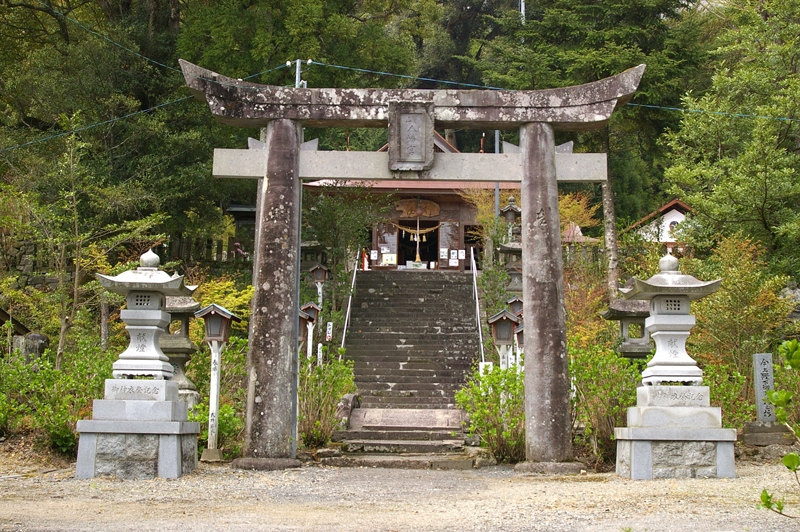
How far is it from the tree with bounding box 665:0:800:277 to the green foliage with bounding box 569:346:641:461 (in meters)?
8.32

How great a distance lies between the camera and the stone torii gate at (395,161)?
32.6 feet

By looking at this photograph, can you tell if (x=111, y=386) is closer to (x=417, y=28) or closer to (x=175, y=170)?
(x=175, y=170)

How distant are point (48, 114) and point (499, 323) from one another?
14.6 m

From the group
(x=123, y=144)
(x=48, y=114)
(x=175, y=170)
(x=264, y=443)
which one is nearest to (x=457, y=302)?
(x=175, y=170)

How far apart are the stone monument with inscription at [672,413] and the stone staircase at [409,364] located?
3096 millimetres

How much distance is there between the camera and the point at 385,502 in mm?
7219

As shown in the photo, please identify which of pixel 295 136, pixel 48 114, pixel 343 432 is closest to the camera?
pixel 295 136

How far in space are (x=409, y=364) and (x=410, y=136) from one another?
31.4 feet

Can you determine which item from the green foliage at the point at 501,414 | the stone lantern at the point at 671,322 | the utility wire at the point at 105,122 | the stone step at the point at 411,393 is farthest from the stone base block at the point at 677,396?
the utility wire at the point at 105,122

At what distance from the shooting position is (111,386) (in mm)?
8680

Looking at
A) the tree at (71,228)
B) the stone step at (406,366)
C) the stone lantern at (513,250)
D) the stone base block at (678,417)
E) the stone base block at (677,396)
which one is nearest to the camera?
the stone base block at (678,417)

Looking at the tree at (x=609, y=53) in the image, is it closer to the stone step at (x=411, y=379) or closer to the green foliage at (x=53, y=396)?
the stone step at (x=411, y=379)

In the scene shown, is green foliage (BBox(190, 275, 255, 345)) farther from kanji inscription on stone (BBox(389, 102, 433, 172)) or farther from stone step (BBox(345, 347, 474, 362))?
kanji inscription on stone (BBox(389, 102, 433, 172))

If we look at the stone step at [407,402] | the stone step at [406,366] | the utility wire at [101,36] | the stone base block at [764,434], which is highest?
the utility wire at [101,36]
